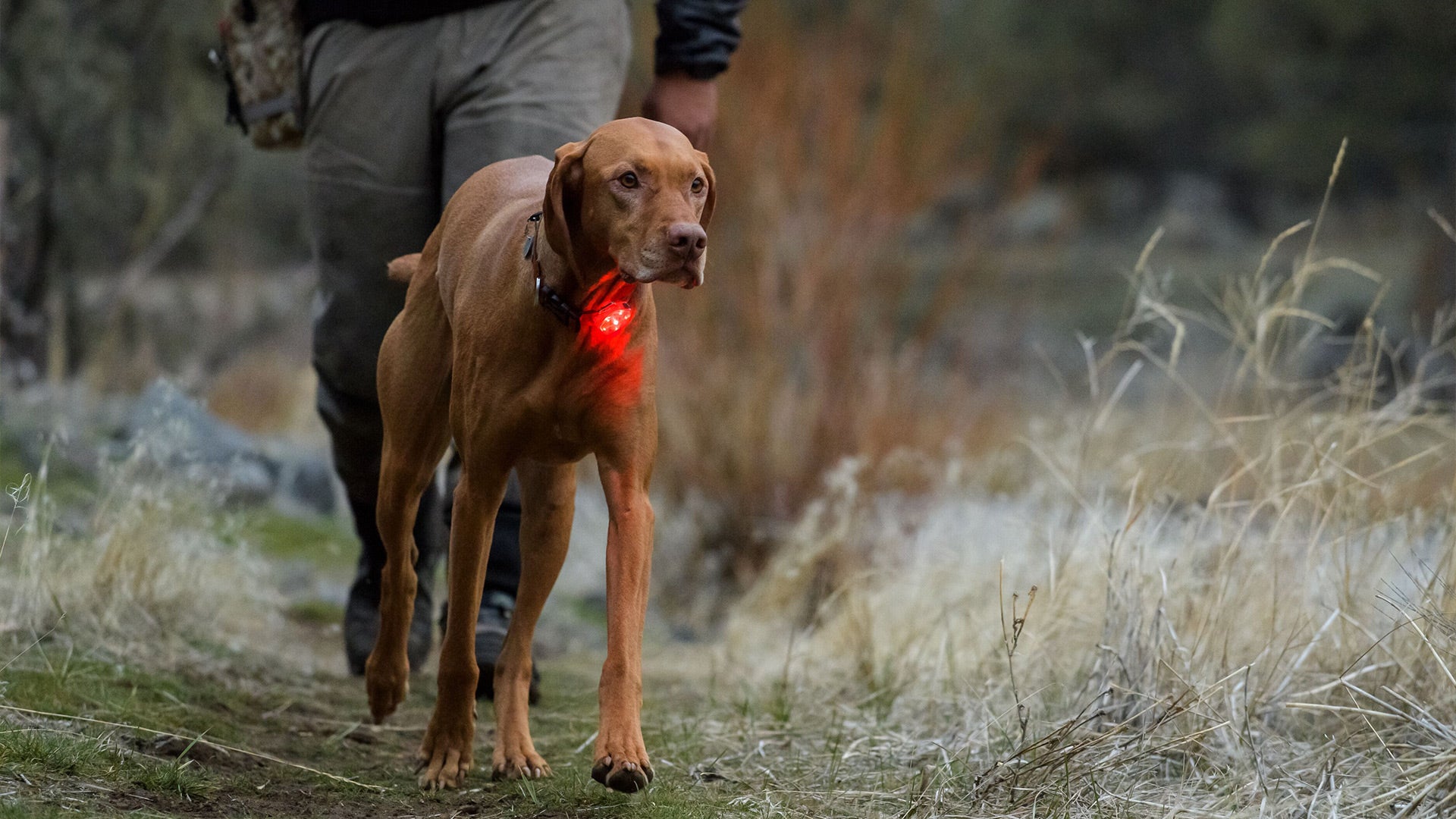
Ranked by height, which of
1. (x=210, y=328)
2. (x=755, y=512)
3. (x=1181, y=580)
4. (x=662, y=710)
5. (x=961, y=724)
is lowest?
(x=210, y=328)

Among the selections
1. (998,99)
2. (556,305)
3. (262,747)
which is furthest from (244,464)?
(998,99)

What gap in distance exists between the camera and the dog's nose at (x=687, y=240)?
2006 millimetres

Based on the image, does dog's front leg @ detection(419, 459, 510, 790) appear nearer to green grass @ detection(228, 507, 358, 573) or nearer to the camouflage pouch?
the camouflage pouch

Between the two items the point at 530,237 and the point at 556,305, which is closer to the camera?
the point at 556,305

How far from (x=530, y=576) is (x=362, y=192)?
1.09m

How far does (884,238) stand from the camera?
5.94 m

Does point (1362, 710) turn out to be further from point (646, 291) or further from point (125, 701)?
point (125, 701)

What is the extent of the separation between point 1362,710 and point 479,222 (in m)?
1.63

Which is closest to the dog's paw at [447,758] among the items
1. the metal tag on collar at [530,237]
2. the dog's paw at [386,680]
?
the dog's paw at [386,680]

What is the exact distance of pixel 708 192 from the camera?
87.4 inches

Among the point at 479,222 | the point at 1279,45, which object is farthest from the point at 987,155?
the point at 1279,45

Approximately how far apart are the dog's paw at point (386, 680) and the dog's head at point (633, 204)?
982 mm

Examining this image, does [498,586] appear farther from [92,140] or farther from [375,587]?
[92,140]

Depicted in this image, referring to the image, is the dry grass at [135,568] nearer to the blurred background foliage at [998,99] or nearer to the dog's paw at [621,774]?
the dog's paw at [621,774]
